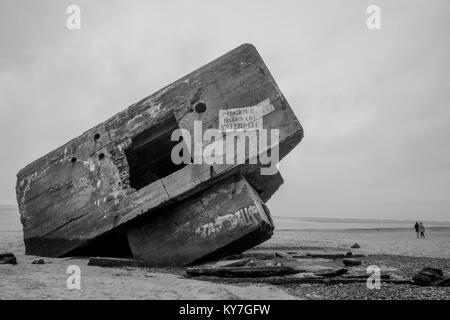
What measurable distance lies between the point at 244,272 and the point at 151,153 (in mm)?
3439

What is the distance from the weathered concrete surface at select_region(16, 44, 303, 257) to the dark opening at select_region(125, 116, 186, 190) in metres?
0.07

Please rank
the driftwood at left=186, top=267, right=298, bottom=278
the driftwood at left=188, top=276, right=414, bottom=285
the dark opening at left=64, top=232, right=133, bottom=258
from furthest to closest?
1. the dark opening at left=64, top=232, right=133, bottom=258
2. the driftwood at left=186, top=267, right=298, bottom=278
3. the driftwood at left=188, top=276, right=414, bottom=285

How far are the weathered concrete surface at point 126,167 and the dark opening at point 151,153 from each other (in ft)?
0.22

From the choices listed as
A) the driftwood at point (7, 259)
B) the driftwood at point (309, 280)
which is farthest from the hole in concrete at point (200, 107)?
the driftwood at point (7, 259)

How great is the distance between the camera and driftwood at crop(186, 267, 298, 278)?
4.88m

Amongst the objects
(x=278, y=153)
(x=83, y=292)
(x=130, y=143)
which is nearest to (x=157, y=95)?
(x=130, y=143)

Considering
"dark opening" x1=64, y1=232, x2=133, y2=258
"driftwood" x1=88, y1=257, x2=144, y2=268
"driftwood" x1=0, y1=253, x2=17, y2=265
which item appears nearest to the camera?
"driftwood" x1=0, y1=253, x2=17, y2=265

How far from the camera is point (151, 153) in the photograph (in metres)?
7.45

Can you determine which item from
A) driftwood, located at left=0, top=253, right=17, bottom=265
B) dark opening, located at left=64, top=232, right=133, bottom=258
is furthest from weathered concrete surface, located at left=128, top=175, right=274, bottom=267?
driftwood, located at left=0, top=253, right=17, bottom=265

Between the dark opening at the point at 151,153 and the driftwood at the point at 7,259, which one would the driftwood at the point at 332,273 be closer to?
the dark opening at the point at 151,153

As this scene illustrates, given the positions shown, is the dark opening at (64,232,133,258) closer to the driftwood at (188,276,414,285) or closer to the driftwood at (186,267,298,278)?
→ the driftwood at (186,267,298,278)

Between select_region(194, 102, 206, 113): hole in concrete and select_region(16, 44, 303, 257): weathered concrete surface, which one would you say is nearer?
select_region(16, 44, 303, 257): weathered concrete surface

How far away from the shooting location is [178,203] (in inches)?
248

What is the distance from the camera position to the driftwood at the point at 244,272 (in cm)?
488
